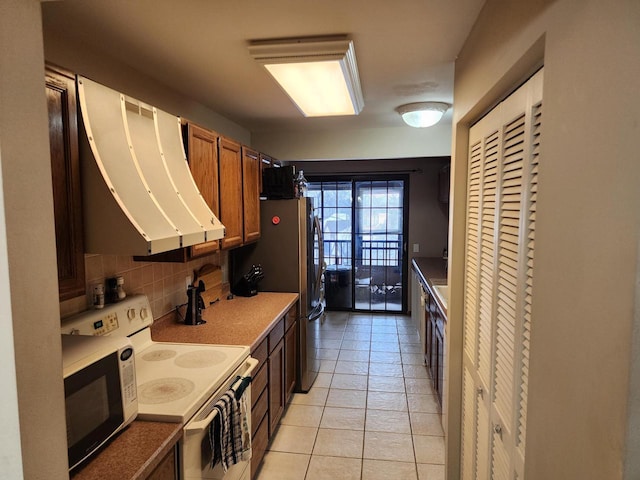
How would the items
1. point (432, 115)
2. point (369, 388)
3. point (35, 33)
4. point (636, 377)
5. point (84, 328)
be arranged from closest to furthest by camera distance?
point (636, 377)
point (35, 33)
point (84, 328)
point (432, 115)
point (369, 388)

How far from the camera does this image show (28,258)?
0.67 m

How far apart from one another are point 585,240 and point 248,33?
157 centimetres

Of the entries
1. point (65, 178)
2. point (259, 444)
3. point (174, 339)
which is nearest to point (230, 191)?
point (174, 339)

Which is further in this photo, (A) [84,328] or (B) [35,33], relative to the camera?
(A) [84,328]

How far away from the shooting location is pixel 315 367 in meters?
3.67

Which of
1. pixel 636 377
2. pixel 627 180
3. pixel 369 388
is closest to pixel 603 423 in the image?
pixel 636 377

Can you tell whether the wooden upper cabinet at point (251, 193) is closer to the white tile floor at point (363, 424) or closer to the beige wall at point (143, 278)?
the beige wall at point (143, 278)

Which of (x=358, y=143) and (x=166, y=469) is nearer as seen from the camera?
(x=166, y=469)

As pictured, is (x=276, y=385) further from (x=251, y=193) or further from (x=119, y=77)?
(x=119, y=77)

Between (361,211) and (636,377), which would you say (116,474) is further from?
(361,211)

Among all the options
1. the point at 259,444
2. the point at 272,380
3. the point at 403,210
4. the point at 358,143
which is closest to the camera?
the point at 259,444

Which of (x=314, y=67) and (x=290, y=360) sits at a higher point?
(x=314, y=67)

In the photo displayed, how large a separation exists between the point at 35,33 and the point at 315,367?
3.41m

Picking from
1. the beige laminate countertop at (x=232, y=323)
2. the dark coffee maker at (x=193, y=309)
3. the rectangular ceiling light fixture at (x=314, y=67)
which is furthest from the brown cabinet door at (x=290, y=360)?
the rectangular ceiling light fixture at (x=314, y=67)
